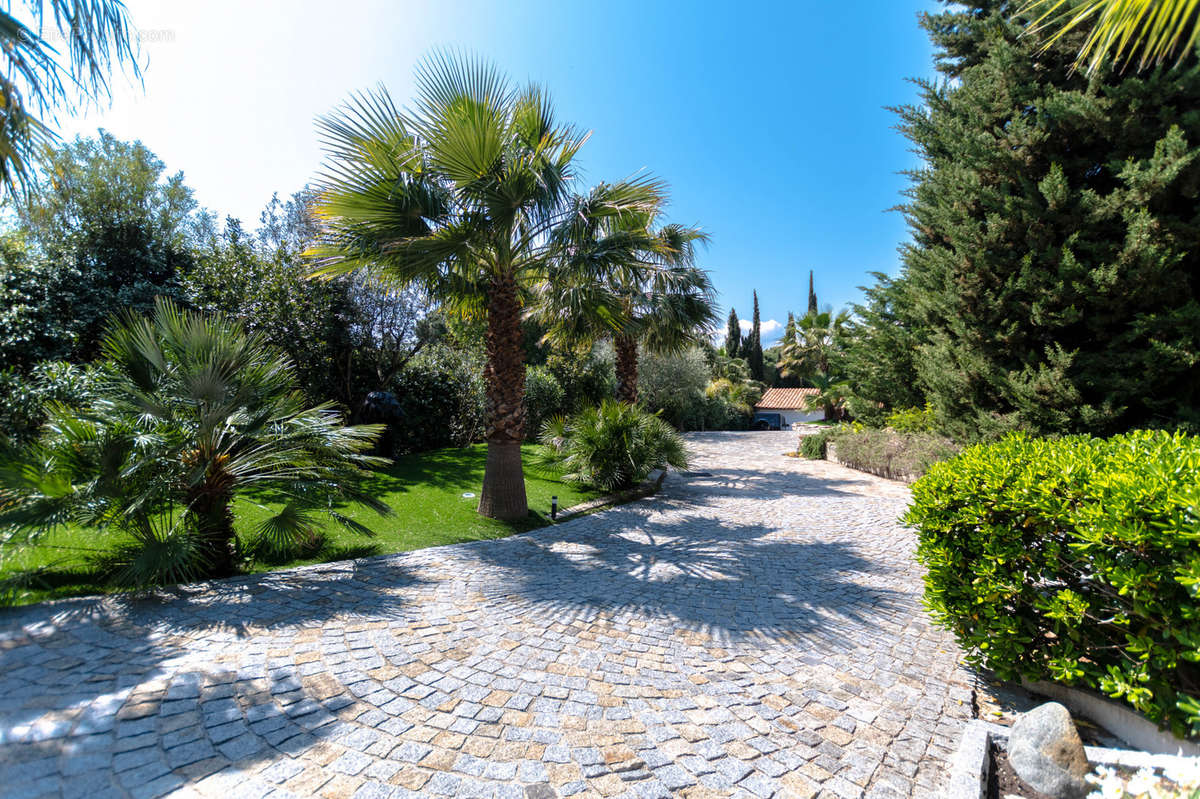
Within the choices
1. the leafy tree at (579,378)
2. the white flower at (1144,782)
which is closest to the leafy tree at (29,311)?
the leafy tree at (579,378)

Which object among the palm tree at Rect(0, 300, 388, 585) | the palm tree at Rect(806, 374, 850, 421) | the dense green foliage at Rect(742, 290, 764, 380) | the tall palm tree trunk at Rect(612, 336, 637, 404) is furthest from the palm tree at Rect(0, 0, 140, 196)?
the dense green foliage at Rect(742, 290, 764, 380)

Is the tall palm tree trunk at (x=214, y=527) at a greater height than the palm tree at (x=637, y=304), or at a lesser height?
lesser

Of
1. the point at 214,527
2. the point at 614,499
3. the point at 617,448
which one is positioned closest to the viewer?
the point at 214,527

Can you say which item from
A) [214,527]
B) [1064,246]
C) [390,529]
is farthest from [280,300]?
[1064,246]

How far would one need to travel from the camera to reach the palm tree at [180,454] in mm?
4164

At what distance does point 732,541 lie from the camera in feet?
22.5

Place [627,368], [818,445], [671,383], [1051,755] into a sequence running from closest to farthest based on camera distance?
[1051,755], [627,368], [818,445], [671,383]

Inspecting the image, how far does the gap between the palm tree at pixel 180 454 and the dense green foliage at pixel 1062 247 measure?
11640 mm

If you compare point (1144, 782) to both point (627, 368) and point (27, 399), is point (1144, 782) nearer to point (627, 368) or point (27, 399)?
point (27, 399)

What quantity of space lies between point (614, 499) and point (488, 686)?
6.49 meters

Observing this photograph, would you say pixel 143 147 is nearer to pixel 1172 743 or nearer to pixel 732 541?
pixel 732 541

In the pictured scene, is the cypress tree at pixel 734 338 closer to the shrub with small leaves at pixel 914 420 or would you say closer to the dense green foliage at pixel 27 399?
the shrub with small leaves at pixel 914 420

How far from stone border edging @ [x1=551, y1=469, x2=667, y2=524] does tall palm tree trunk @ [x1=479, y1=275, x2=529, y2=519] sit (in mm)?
869

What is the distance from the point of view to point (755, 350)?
46188mm
